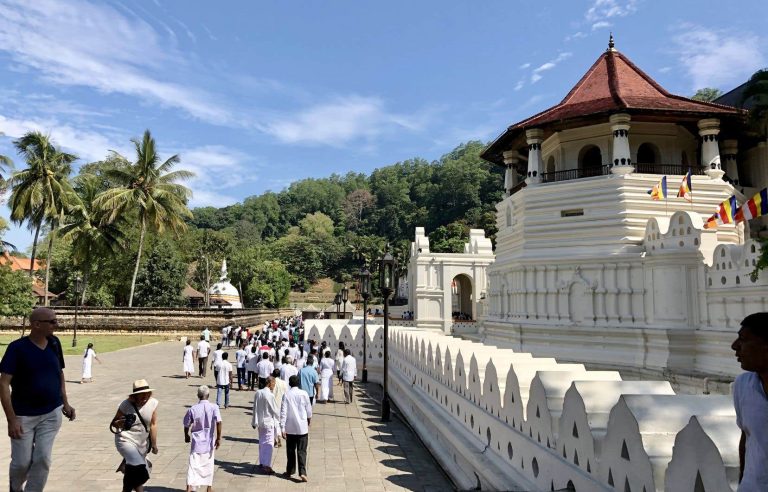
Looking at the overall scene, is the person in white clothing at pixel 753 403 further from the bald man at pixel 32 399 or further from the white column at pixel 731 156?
the white column at pixel 731 156

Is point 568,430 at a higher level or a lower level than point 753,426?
lower

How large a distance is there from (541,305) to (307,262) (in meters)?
83.0

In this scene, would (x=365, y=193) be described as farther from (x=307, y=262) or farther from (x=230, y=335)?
(x=230, y=335)

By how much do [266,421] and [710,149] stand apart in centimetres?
2042

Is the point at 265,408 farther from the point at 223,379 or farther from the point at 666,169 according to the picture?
the point at 666,169

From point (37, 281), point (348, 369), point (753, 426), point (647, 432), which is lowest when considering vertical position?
point (348, 369)

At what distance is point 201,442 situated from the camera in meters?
7.25

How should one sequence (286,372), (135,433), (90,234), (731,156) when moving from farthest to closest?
(90,234)
(731,156)
(286,372)
(135,433)

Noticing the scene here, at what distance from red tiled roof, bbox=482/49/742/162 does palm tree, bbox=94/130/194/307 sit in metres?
27.7

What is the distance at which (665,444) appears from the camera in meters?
3.19

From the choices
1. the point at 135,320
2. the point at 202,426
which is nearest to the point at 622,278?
the point at 202,426

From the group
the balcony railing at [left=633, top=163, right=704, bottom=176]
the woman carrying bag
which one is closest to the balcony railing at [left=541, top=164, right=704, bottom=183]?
the balcony railing at [left=633, top=163, right=704, bottom=176]

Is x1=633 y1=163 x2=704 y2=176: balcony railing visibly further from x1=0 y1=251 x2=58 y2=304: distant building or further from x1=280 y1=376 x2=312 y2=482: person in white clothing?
x1=0 y1=251 x2=58 y2=304: distant building

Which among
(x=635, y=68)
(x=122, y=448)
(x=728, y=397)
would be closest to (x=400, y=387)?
(x=122, y=448)
